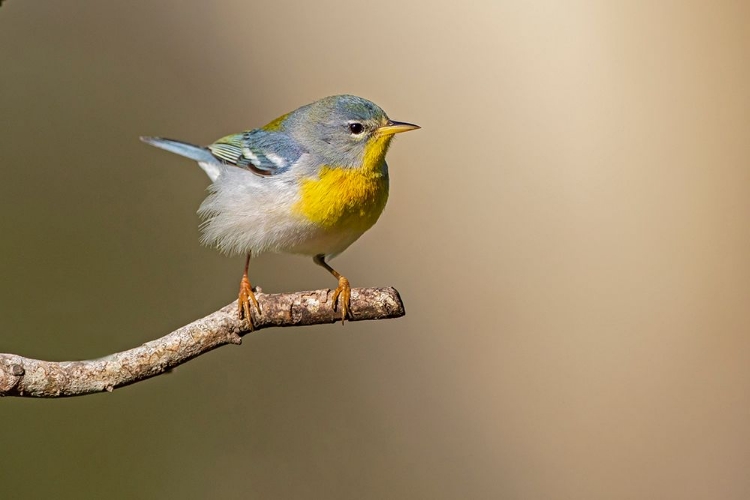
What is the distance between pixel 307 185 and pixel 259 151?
1.47 feet

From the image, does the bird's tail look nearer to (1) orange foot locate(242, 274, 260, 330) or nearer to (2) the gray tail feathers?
(2) the gray tail feathers

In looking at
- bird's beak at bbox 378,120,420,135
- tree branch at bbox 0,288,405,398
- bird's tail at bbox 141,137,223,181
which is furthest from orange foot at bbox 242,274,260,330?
bird's tail at bbox 141,137,223,181

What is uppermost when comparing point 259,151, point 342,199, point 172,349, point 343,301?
point 259,151

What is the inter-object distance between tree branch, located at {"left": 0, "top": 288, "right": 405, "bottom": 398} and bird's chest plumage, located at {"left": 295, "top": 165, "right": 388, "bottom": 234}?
507mm

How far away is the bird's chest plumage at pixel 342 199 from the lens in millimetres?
3209

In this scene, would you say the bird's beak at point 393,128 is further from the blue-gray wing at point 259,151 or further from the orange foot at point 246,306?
the orange foot at point 246,306

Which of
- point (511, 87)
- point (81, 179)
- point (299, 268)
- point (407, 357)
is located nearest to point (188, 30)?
point (81, 179)

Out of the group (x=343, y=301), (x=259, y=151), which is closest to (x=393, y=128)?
(x=259, y=151)

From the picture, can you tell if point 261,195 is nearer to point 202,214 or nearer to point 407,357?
point 202,214

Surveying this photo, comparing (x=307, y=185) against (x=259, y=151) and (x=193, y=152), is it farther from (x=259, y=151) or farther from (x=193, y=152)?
(x=193, y=152)

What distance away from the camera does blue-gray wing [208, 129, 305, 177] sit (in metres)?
A: 3.49

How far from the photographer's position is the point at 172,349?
2492mm

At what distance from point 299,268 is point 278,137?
2.71 meters

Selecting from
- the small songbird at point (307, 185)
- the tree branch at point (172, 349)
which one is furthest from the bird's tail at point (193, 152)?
the tree branch at point (172, 349)
